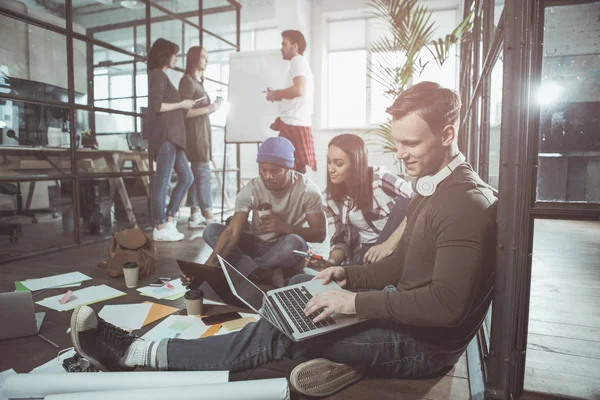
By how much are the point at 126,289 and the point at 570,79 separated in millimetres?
2166

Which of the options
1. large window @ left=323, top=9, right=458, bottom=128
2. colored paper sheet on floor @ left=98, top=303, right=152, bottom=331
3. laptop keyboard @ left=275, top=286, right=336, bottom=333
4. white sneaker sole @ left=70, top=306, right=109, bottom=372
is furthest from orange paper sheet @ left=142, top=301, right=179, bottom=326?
large window @ left=323, top=9, right=458, bottom=128

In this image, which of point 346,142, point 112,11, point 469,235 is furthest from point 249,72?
point 469,235

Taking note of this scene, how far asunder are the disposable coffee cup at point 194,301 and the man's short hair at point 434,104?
1.23 m

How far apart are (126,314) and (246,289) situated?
2.55ft

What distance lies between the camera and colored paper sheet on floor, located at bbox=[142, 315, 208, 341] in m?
1.60

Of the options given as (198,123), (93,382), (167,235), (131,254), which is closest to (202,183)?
(198,123)

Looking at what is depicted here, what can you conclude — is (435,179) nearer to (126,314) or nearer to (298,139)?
(126,314)

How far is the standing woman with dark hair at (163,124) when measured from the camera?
11.5 feet

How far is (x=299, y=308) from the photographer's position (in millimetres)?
1177

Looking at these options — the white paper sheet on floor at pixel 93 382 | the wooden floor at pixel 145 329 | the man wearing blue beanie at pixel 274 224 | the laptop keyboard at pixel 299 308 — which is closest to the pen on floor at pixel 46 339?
the wooden floor at pixel 145 329

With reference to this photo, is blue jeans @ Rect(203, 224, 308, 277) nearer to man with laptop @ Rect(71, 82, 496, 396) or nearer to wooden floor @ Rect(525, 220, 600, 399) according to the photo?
man with laptop @ Rect(71, 82, 496, 396)

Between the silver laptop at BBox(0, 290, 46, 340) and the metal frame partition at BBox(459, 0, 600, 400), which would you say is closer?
the metal frame partition at BBox(459, 0, 600, 400)

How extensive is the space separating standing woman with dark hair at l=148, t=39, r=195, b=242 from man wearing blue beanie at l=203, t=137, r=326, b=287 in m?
1.47

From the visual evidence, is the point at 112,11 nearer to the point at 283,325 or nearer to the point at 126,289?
the point at 126,289
